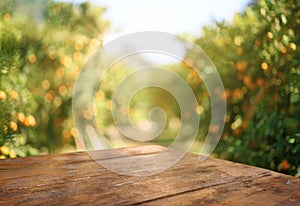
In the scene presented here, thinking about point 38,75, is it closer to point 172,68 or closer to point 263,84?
point 172,68

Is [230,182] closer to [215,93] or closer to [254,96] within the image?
[254,96]

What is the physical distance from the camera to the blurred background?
89.2 inches

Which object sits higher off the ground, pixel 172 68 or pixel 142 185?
pixel 172 68

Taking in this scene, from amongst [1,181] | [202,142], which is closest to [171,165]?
[1,181]

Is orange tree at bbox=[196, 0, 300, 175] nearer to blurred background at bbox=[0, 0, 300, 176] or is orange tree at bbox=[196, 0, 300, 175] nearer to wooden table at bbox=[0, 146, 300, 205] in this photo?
blurred background at bbox=[0, 0, 300, 176]

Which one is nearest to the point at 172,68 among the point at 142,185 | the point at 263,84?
the point at 263,84

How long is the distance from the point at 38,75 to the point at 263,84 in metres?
1.72

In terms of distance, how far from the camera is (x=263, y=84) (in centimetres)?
243

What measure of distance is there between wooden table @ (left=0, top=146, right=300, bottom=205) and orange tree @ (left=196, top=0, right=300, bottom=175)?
1022mm

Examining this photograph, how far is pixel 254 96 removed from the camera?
2.50 meters

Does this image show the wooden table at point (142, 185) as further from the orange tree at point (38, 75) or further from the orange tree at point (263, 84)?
the orange tree at point (38, 75)

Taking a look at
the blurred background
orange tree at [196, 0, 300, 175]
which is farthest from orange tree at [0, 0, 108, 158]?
orange tree at [196, 0, 300, 175]

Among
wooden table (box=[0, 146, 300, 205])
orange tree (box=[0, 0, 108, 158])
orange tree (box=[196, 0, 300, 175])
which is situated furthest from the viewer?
orange tree (box=[0, 0, 108, 158])

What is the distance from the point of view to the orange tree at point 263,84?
2.16 metres
